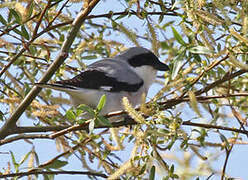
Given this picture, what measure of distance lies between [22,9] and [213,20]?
77 cm

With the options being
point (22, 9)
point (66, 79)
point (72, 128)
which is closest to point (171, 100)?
point (72, 128)

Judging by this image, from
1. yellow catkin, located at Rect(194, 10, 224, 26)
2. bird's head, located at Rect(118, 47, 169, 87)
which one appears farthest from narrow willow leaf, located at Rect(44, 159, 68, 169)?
bird's head, located at Rect(118, 47, 169, 87)

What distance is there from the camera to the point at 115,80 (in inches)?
115

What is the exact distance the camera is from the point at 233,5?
1704 millimetres

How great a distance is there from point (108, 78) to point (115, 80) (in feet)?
0.15

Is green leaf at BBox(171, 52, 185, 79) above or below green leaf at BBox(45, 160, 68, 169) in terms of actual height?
above

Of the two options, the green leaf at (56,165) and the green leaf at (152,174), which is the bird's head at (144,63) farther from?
the green leaf at (152,174)

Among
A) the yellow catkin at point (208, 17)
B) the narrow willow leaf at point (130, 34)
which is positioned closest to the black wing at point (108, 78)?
the narrow willow leaf at point (130, 34)

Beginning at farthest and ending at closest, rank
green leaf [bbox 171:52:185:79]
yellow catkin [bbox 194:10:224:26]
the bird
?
the bird → green leaf [bbox 171:52:185:79] → yellow catkin [bbox 194:10:224:26]

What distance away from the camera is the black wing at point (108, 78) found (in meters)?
2.73

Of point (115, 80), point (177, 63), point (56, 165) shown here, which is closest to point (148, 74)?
point (115, 80)

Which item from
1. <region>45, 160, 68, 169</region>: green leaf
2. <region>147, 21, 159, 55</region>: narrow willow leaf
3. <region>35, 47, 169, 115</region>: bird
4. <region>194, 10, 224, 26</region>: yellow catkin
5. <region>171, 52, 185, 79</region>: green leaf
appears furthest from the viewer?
<region>35, 47, 169, 115</region>: bird

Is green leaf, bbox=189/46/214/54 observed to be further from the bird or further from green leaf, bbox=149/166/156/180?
the bird

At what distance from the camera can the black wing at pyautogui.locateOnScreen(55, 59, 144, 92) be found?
2.73 meters
